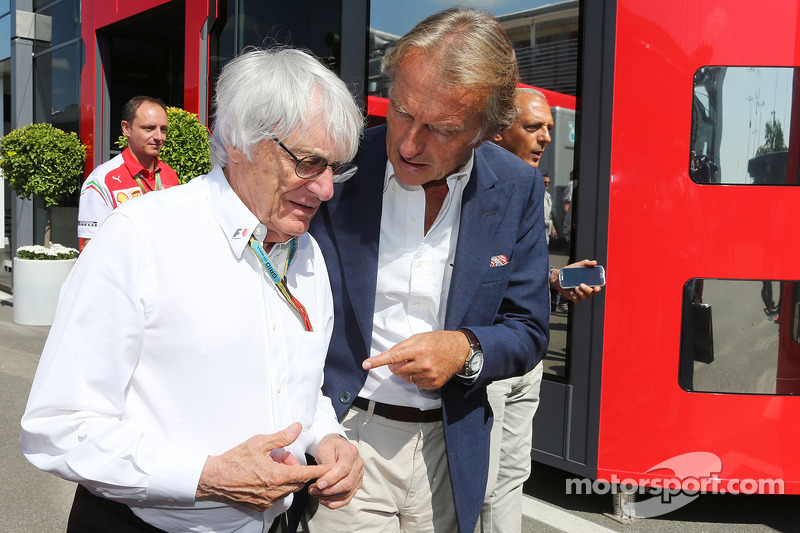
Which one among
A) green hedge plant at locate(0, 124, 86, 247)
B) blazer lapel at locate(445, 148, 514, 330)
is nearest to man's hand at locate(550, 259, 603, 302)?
blazer lapel at locate(445, 148, 514, 330)

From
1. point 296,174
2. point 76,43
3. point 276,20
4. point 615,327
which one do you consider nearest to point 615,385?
point 615,327

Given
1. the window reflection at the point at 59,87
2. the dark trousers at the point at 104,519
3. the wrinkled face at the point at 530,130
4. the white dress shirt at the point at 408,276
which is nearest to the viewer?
the dark trousers at the point at 104,519

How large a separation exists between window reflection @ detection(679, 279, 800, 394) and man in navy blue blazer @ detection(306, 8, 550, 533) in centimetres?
180

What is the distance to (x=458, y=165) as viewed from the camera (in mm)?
1927

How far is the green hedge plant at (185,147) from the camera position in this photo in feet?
22.0

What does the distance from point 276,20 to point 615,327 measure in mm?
3872

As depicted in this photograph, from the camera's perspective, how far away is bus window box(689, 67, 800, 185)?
11.0ft

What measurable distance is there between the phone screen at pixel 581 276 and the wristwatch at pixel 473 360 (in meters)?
1.43

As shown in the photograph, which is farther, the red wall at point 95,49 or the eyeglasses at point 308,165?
the red wall at point 95,49

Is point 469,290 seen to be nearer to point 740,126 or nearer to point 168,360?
point 168,360

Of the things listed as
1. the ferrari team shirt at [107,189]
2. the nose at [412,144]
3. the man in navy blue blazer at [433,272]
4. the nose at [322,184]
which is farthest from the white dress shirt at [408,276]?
the ferrari team shirt at [107,189]

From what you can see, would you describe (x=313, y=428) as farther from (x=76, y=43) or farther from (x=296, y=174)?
(x=76, y=43)

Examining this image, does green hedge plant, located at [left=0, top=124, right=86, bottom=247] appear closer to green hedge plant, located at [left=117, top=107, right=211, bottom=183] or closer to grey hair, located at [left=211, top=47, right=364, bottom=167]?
green hedge plant, located at [left=117, top=107, right=211, bottom=183]

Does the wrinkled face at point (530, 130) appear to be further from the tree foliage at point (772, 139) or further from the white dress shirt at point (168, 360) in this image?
the white dress shirt at point (168, 360)
